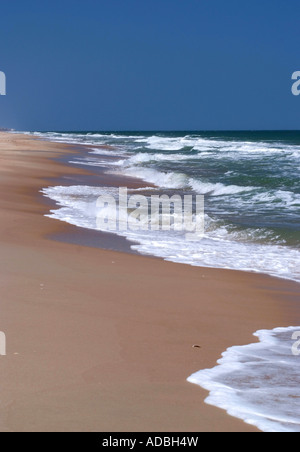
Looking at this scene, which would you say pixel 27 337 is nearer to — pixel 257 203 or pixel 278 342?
pixel 278 342

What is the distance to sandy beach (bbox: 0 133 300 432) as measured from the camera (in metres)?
3.33

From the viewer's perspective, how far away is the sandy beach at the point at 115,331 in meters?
3.33

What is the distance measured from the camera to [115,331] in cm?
473

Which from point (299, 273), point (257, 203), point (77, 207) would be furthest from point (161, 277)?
point (257, 203)

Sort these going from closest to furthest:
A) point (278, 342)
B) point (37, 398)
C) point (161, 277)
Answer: point (37, 398), point (278, 342), point (161, 277)

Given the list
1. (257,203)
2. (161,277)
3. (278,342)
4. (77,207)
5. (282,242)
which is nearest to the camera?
(278,342)

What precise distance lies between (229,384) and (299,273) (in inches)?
153

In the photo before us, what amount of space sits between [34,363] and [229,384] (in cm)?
123

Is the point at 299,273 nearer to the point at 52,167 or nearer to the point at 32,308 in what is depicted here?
the point at 32,308

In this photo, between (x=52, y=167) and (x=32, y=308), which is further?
(x=52, y=167)

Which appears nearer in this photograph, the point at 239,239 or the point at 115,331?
the point at 115,331

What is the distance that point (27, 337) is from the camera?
439cm

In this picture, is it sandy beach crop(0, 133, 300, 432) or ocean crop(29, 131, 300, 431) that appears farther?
ocean crop(29, 131, 300, 431)

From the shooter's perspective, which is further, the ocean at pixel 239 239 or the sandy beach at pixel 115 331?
the ocean at pixel 239 239
